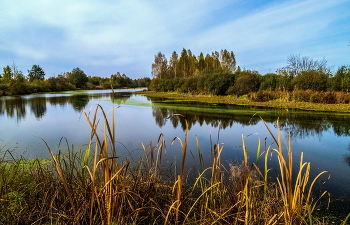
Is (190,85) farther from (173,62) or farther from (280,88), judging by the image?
(173,62)

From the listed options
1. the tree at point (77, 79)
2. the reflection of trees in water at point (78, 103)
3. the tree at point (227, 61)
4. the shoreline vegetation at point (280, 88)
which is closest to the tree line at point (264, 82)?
the shoreline vegetation at point (280, 88)

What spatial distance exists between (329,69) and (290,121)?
35.3 feet

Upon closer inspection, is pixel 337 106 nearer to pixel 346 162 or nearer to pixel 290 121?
pixel 290 121

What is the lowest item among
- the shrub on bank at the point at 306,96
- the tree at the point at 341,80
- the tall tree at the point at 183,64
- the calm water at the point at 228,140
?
the calm water at the point at 228,140

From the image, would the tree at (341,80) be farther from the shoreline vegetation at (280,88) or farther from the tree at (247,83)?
the tree at (247,83)

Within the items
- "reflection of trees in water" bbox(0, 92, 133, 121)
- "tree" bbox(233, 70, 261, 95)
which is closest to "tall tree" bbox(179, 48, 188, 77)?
"reflection of trees in water" bbox(0, 92, 133, 121)

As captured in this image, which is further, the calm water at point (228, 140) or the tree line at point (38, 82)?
the tree line at point (38, 82)

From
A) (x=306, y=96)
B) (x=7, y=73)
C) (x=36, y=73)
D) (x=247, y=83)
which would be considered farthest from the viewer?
(x=36, y=73)

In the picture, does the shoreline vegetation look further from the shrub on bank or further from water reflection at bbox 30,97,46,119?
water reflection at bbox 30,97,46,119

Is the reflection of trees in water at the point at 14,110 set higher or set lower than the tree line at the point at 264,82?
lower

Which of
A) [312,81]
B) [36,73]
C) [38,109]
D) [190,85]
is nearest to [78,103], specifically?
[38,109]

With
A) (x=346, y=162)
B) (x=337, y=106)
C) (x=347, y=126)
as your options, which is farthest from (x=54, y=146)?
(x=337, y=106)

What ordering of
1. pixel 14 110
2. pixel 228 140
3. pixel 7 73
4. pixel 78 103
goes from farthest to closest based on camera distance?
pixel 7 73 → pixel 78 103 → pixel 14 110 → pixel 228 140

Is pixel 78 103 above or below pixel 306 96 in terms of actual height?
below
